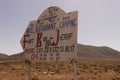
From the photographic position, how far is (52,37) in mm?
9250

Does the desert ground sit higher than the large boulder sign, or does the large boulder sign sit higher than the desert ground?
the large boulder sign

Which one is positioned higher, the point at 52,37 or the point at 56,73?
the point at 52,37

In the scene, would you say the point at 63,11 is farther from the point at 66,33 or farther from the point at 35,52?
the point at 35,52

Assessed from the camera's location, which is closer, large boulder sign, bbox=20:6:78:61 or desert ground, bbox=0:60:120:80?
large boulder sign, bbox=20:6:78:61

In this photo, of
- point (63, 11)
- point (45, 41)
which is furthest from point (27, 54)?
point (63, 11)

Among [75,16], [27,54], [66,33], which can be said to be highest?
[75,16]

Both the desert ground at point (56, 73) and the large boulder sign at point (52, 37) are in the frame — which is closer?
the large boulder sign at point (52, 37)

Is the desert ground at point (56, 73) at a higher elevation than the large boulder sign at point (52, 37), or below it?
below

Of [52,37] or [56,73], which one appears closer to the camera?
[52,37]

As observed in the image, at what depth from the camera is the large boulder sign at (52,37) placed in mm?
8305

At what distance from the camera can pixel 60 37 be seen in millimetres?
8820

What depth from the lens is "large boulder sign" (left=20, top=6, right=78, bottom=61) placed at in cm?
830

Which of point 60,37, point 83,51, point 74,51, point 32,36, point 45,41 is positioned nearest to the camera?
point 74,51

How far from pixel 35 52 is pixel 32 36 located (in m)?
0.77
